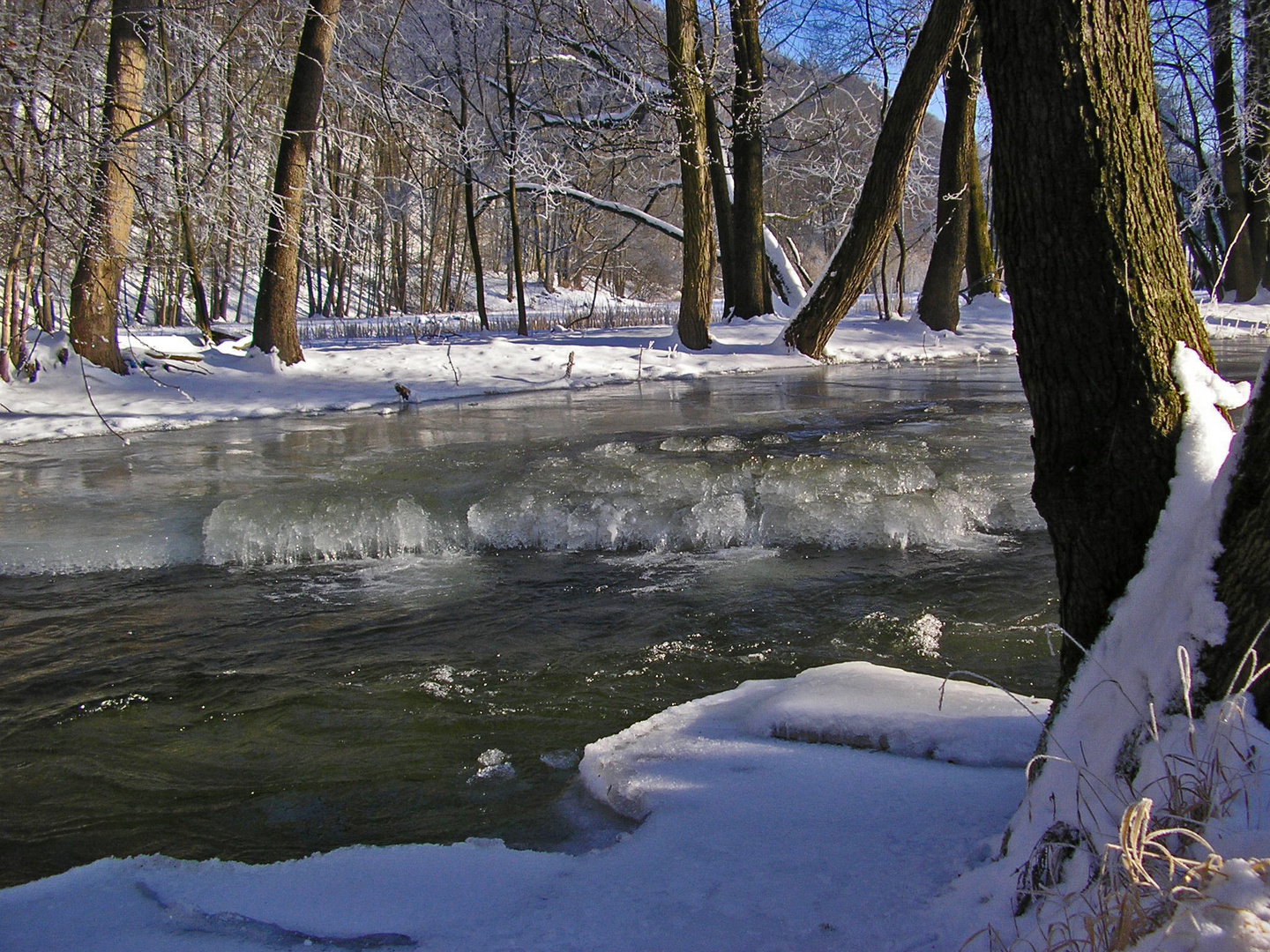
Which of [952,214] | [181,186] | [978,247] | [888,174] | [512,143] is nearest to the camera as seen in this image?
[181,186]

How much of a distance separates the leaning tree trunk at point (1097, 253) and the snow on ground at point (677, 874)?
818 millimetres

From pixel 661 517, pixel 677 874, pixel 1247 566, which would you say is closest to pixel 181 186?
pixel 661 517

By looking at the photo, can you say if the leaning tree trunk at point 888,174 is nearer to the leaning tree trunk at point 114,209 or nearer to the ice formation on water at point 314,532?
the leaning tree trunk at point 114,209

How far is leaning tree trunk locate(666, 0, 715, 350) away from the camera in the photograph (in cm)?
1658

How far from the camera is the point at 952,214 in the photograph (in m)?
19.8

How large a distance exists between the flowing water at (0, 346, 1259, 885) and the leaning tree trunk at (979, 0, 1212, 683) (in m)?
1.79

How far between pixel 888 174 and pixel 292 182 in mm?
8971

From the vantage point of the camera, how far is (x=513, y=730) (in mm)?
3980

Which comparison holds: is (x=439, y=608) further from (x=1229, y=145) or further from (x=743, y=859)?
(x=1229, y=145)

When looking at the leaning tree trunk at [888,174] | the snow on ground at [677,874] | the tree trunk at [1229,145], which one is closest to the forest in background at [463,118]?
the tree trunk at [1229,145]

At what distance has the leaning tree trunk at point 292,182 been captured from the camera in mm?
15203

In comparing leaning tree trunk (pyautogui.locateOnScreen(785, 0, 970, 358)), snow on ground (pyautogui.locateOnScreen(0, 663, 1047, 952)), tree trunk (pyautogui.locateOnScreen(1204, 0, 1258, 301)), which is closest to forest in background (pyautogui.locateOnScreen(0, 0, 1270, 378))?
tree trunk (pyautogui.locateOnScreen(1204, 0, 1258, 301))

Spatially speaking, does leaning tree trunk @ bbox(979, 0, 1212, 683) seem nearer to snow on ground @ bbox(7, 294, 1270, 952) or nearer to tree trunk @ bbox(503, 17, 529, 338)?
snow on ground @ bbox(7, 294, 1270, 952)

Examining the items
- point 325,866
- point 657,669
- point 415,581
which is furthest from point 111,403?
point 325,866
